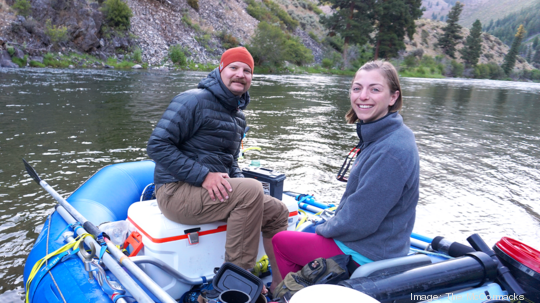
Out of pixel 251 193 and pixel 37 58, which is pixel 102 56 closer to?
pixel 37 58

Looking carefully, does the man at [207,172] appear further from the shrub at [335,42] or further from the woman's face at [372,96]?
the shrub at [335,42]

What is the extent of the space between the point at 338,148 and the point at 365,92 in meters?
6.99

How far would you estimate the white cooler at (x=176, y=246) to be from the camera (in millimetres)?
2256

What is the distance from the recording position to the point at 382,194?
5.41 feet

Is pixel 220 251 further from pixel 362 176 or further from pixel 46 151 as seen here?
pixel 46 151

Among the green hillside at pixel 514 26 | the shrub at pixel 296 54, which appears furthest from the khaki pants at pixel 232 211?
the green hillside at pixel 514 26

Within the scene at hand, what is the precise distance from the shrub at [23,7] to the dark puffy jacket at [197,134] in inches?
1064

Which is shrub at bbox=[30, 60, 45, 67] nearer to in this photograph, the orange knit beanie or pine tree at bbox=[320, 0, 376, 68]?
the orange knit beanie

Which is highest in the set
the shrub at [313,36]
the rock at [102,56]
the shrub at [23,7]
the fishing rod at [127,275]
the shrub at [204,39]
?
the shrub at [313,36]

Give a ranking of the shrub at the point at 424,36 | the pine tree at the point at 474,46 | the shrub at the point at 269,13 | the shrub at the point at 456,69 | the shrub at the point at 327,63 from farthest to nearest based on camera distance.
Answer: the shrub at the point at 424,36, the pine tree at the point at 474,46, the shrub at the point at 456,69, the shrub at the point at 269,13, the shrub at the point at 327,63

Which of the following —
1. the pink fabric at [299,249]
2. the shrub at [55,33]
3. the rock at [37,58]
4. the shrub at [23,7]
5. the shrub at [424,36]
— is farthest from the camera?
the shrub at [424,36]

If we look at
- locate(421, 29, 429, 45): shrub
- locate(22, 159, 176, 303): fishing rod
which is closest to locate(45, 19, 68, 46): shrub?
locate(22, 159, 176, 303): fishing rod

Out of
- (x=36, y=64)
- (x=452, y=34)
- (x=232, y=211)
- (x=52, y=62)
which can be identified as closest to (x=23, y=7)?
(x=52, y=62)

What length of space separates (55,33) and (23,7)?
2.63 m
